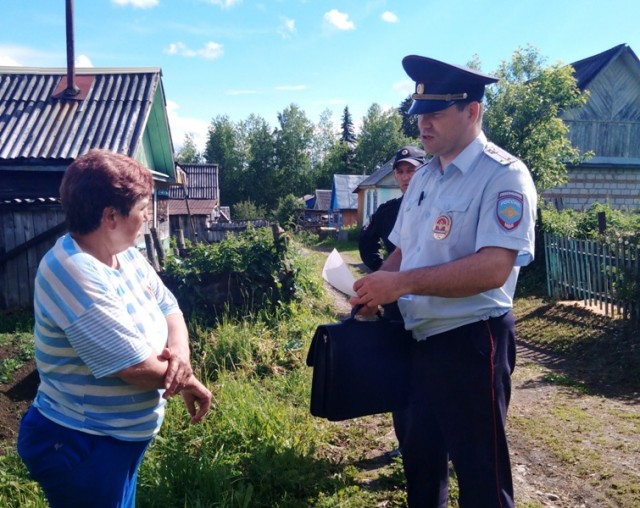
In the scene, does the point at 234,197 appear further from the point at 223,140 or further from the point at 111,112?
the point at 111,112

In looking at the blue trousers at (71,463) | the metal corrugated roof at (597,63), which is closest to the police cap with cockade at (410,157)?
the blue trousers at (71,463)

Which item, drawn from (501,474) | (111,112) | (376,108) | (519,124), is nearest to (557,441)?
(501,474)

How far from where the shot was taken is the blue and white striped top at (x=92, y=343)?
150 centimetres

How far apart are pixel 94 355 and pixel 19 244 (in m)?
6.88

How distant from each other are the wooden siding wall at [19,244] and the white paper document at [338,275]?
20.2 ft

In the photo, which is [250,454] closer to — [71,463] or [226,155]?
[71,463]

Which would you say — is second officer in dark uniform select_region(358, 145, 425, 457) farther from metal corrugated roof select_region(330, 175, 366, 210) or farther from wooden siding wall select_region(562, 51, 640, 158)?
metal corrugated roof select_region(330, 175, 366, 210)

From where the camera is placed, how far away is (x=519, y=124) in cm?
1184

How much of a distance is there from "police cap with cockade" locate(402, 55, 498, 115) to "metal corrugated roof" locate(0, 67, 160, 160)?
20.7 ft

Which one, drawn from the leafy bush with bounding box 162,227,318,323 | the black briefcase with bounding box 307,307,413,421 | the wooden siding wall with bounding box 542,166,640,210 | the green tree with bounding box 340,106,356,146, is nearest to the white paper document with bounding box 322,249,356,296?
the black briefcase with bounding box 307,307,413,421

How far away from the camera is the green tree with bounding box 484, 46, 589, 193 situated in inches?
461

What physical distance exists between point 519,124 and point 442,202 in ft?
36.3

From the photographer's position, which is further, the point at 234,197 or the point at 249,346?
the point at 234,197

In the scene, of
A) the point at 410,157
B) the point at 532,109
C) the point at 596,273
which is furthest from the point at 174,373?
the point at 532,109
